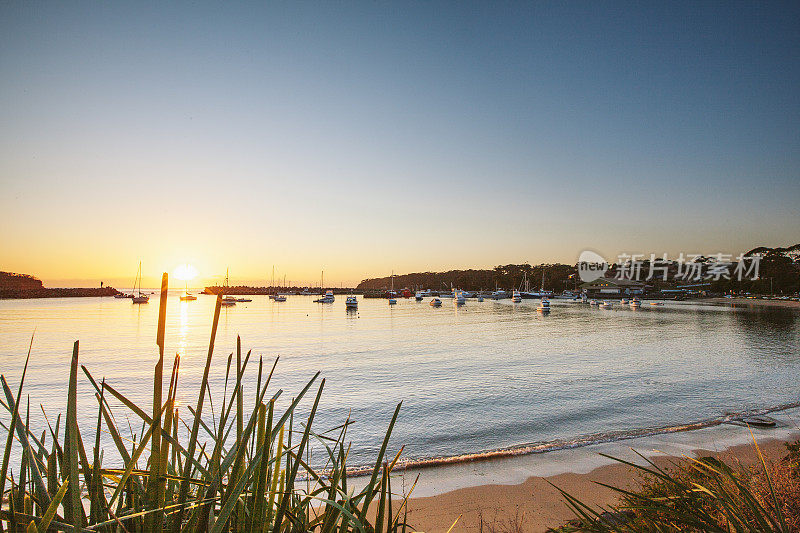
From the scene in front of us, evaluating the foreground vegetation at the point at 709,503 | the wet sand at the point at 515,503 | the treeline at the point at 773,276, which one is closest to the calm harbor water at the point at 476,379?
the wet sand at the point at 515,503

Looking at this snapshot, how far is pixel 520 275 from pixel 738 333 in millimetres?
133242

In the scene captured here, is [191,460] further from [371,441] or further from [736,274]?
[736,274]

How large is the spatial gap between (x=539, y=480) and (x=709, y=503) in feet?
19.2

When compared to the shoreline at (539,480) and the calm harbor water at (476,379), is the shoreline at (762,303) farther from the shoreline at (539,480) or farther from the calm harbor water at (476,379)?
the shoreline at (539,480)

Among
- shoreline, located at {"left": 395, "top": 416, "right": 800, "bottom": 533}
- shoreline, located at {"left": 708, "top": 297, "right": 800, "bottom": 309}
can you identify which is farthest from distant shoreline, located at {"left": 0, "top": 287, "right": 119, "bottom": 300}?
shoreline, located at {"left": 708, "top": 297, "right": 800, "bottom": 309}

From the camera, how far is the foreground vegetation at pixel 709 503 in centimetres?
157

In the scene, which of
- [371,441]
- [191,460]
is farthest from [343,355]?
[191,460]

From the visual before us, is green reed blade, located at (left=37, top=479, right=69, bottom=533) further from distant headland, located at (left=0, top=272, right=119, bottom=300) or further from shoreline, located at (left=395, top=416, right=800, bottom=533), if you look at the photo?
distant headland, located at (left=0, top=272, right=119, bottom=300)

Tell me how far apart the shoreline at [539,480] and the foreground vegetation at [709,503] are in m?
1.70

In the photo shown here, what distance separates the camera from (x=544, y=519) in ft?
22.8

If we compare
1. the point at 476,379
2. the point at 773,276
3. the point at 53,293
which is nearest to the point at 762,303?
the point at 773,276

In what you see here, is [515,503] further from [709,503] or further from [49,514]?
[49,514]

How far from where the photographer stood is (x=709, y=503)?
320cm

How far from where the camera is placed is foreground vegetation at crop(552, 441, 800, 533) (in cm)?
157
